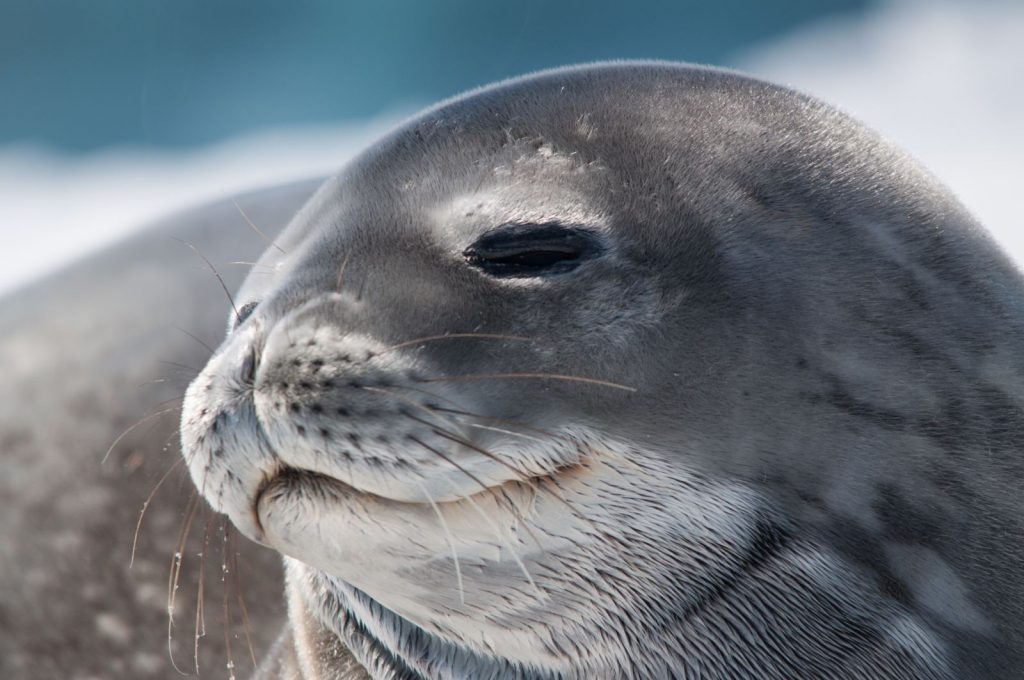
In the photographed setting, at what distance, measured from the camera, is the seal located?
5.39 ft

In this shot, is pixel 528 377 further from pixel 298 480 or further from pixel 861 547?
pixel 861 547

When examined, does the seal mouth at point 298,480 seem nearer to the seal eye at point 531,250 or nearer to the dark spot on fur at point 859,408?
the seal eye at point 531,250

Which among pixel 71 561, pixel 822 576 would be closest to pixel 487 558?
pixel 822 576

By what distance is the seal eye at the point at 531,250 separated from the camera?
1.72 m

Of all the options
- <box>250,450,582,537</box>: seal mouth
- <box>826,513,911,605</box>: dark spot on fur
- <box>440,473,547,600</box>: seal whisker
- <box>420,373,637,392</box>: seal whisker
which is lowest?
<box>826,513,911,605</box>: dark spot on fur

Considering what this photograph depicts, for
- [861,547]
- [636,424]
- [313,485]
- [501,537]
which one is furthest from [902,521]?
[313,485]

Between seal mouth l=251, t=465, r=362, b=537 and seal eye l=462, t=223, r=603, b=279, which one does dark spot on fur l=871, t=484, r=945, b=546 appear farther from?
seal mouth l=251, t=465, r=362, b=537

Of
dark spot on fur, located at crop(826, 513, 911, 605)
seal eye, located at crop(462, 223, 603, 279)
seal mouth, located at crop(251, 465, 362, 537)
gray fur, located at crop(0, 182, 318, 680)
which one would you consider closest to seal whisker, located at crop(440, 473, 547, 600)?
seal mouth, located at crop(251, 465, 362, 537)

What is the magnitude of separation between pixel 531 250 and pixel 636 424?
0.89 ft

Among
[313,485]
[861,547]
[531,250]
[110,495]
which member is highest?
[531,250]

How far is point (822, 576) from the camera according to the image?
1.72 metres

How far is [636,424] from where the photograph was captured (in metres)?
Answer: 1.69

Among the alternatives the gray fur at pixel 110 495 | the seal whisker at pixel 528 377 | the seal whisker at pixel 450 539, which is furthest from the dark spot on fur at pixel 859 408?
the gray fur at pixel 110 495

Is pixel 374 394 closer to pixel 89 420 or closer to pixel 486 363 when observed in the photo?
pixel 486 363
